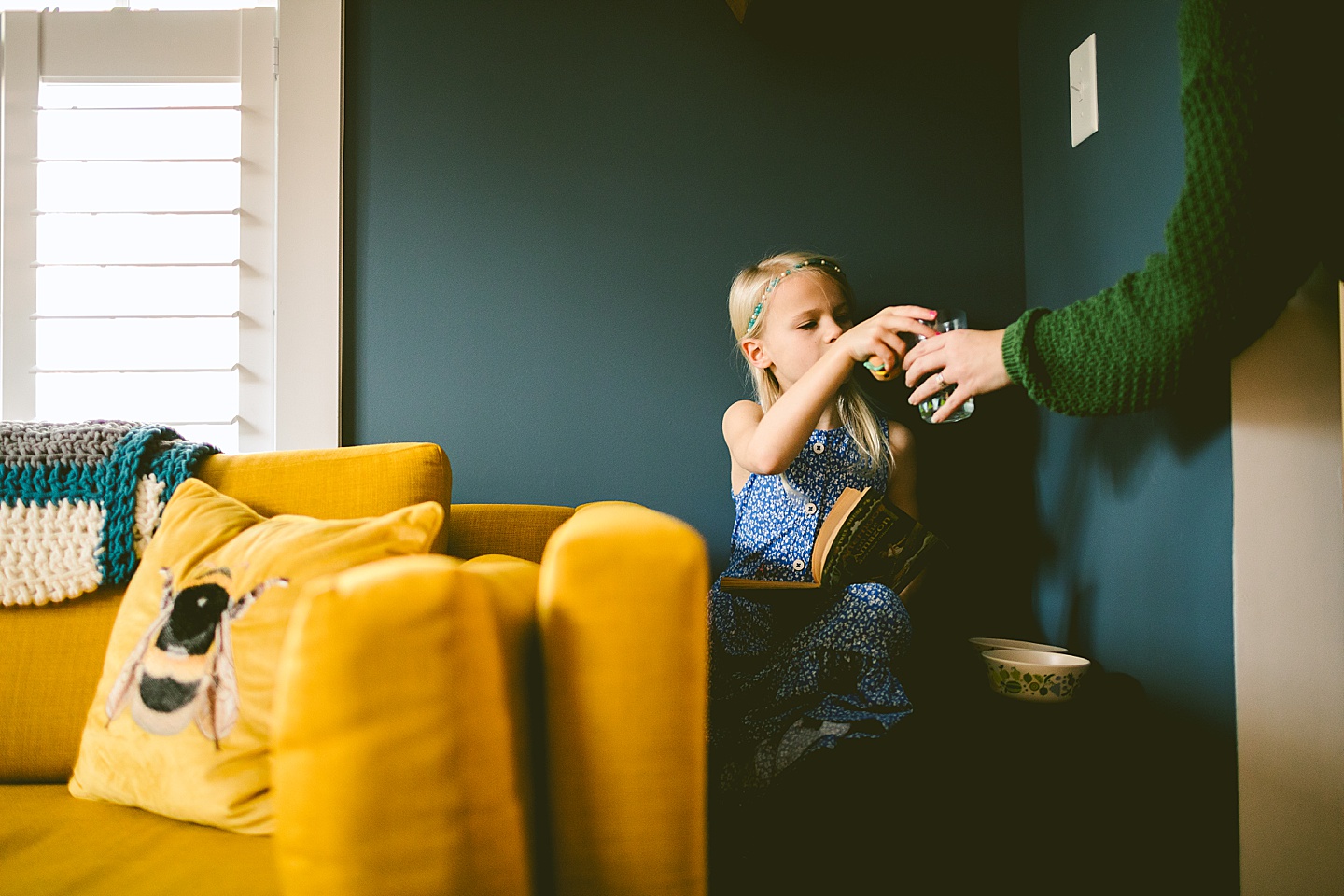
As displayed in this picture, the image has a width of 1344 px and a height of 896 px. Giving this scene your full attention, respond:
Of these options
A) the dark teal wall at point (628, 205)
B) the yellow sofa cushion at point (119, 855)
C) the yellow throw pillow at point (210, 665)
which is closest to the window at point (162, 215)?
the dark teal wall at point (628, 205)

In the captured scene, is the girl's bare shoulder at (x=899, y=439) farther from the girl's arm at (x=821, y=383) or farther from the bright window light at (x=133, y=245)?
the bright window light at (x=133, y=245)

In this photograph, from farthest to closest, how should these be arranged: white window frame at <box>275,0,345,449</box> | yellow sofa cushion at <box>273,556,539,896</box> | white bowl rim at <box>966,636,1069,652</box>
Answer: white window frame at <box>275,0,345,449</box>
white bowl rim at <box>966,636,1069,652</box>
yellow sofa cushion at <box>273,556,539,896</box>

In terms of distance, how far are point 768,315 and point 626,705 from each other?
2.88ft

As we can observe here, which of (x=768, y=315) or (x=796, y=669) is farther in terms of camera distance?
(x=768, y=315)

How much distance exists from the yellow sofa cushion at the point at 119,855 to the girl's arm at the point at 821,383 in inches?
31.3

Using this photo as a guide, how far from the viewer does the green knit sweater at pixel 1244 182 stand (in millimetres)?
676

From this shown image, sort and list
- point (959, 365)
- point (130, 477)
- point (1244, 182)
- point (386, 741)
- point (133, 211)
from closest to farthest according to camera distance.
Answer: point (386, 741) < point (1244, 182) < point (959, 365) < point (130, 477) < point (133, 211)

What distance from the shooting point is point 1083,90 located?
1.15 metres

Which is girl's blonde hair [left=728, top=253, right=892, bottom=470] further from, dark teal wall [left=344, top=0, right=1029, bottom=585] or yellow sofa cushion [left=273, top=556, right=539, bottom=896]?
yellow sofa cushion [left=273, top=556, right=539, bottom=896]

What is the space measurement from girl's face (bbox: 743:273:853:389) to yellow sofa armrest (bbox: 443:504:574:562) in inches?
19.4

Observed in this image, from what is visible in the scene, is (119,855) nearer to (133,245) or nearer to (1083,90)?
(133,245)

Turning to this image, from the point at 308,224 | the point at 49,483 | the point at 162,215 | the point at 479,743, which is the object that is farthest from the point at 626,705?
the point at 162,215

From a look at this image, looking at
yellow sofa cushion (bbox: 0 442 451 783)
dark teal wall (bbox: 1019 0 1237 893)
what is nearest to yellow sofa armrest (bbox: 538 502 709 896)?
yellow sofa cushion (bbox: 0 442 451 783)

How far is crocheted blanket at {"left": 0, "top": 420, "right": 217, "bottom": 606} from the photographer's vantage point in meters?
0.96
